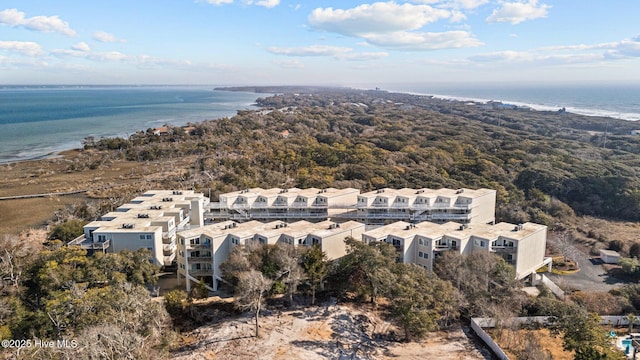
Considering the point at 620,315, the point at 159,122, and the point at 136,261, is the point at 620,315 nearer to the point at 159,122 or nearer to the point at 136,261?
the point at 136,261

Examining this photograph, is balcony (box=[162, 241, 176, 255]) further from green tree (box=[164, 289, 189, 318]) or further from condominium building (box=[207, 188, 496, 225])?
green tree (box=[164, 289, 189, 318])

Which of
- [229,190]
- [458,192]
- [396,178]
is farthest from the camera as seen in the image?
[396,178]

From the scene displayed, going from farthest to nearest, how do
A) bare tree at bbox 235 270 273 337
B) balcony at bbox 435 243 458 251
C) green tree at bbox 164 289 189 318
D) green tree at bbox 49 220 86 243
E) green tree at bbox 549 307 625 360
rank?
1. green tree at bbox 49 220 86 243
2. balcony at bbox 435 243 458 251
3. green tree at bbox 164 289 189 318
4. bare tree at bbox 235 270 273 337
5. green tree at bbox 549 307 625 360

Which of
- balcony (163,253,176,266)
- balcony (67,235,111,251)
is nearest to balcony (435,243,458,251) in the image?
balcony (163,253,176,266)

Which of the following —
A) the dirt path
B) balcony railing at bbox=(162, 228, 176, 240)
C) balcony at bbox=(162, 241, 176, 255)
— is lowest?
the dirt path

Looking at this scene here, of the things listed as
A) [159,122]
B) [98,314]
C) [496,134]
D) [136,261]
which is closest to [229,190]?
[136,261]

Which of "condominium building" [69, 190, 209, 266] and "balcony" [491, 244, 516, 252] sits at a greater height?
"condominium building" [69, 190, 209, 266]

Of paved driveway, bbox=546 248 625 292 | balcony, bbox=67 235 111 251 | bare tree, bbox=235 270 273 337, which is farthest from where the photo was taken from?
paved driveway, bbox=546 248 625 292
